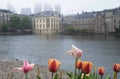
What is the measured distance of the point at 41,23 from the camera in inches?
5039

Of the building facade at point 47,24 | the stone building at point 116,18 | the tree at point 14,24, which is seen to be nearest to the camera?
the stone building at point 116,18

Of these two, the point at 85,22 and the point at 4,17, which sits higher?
the point at 4,17

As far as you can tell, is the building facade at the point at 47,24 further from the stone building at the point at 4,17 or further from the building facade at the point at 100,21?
the stone building at the point at 4,17

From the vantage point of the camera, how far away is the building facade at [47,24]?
409 ft

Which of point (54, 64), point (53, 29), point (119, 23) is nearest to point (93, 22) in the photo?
point (119, 23)

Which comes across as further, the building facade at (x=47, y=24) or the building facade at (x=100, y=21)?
the building facade at (x=47, y=24)

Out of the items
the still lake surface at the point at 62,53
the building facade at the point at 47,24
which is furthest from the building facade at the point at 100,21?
the still lake surface at the point at 62,53

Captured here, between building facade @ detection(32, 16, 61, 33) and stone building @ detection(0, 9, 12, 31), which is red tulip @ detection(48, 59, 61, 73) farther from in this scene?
stone building @ detection(0, 9, 12, 31)

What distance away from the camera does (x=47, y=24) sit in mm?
125062

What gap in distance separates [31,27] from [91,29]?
3324 centimetres

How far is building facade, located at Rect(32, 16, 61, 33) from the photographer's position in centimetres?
12456

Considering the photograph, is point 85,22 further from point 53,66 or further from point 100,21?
point 53,66

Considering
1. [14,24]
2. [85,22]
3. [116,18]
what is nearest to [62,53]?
[116,18]

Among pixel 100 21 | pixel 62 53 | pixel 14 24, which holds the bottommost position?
pixel 14 24
